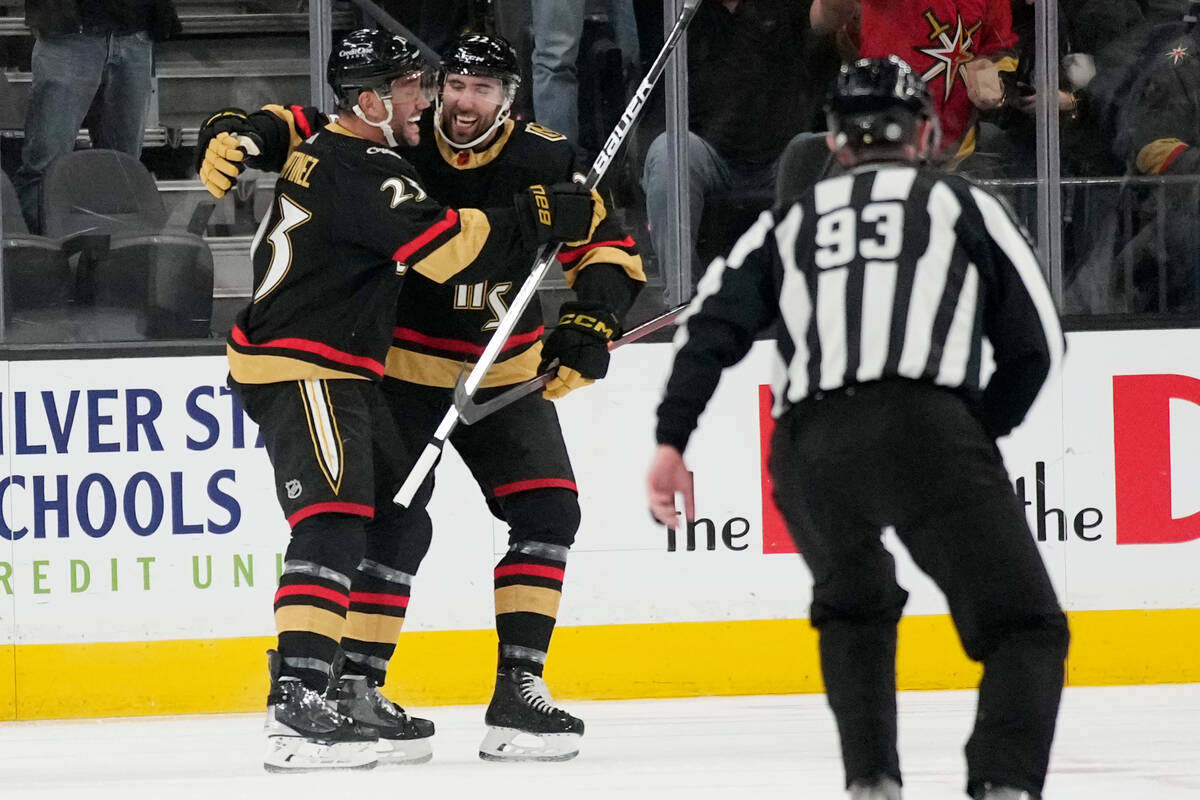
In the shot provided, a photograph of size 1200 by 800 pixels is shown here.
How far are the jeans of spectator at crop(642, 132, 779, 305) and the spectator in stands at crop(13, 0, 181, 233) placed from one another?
125 centimetres

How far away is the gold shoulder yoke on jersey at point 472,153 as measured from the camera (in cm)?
347

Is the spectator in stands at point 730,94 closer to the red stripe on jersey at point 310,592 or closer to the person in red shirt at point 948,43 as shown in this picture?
the person in red shirt at point 948,43

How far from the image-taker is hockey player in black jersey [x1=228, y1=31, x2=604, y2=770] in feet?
10.3

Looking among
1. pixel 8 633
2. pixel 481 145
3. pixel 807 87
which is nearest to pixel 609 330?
pixel 481 145

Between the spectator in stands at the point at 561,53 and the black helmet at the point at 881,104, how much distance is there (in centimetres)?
213

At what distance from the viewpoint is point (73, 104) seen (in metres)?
4.34

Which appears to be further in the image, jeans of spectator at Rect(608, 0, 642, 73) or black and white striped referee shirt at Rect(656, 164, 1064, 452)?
jeans of spectator at Rect(608, 0, 642, 73)

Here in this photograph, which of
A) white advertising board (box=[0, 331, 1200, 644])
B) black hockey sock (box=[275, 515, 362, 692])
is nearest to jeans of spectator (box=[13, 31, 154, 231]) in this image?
white advertising board (box=[0, 331, 1200, 644])

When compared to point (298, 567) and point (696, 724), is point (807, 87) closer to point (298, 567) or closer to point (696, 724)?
point (696, 724)

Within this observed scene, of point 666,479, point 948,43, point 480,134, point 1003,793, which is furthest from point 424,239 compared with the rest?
point 948,43

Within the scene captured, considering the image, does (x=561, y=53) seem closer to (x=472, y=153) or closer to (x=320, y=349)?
(x=472, y=153)

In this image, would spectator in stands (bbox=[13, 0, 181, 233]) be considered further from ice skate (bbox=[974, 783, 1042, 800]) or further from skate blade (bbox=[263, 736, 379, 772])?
ice skate (bbox=[974, 783, 1042, 800])

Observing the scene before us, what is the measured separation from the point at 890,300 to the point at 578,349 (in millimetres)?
1211

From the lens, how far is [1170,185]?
452cm
